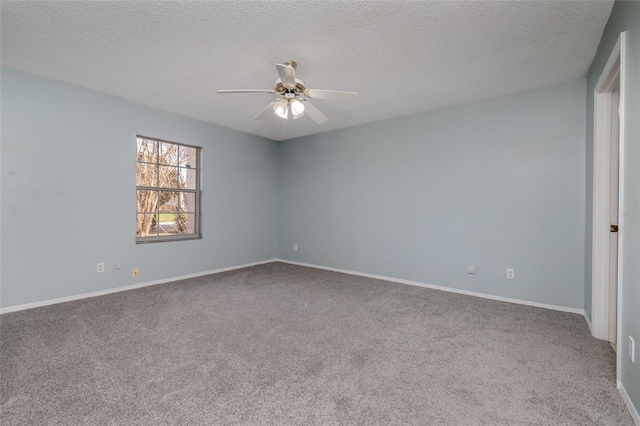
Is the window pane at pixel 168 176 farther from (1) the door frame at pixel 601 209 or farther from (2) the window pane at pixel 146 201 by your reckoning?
(1) the door frame at pixel 601 209

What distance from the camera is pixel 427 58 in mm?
2707

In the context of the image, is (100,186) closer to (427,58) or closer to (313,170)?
(313,170)

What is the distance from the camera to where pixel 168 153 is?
4496 millimetres

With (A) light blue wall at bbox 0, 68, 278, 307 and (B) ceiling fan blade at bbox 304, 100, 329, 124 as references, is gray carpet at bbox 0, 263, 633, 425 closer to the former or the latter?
(A) light blue wall at bbox 0, 68, 278, 307

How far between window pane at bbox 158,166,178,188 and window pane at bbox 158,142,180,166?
3.5 inches

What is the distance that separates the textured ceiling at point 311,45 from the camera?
209 cm

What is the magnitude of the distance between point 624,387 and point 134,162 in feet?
16.5

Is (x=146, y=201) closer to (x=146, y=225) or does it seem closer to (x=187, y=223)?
(x=146, y=225)

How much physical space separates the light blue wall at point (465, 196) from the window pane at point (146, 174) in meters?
2.53

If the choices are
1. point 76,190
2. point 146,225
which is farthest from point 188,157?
point 76,190

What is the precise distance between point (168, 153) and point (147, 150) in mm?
296

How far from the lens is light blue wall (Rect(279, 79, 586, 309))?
3.23 meters

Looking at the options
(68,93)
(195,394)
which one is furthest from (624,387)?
(68,93)

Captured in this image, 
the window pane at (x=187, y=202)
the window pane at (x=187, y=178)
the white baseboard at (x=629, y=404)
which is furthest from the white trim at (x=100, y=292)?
the white baseboard at (x=629, y=404)
